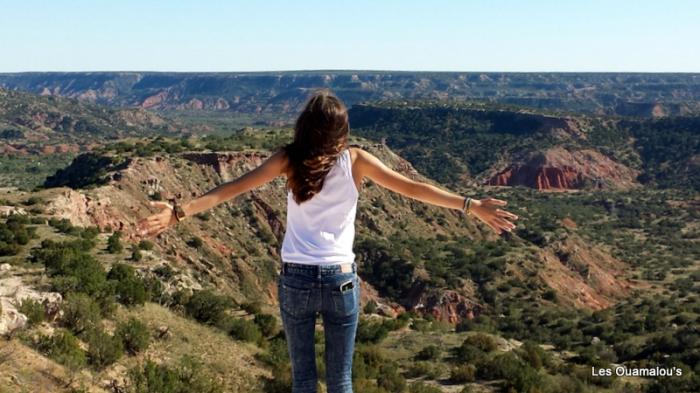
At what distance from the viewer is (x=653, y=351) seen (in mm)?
31422

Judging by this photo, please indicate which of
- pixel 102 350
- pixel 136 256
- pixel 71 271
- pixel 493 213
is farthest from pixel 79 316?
pixel 136 256

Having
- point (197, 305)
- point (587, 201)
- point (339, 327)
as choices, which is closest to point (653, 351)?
point (197, 305)

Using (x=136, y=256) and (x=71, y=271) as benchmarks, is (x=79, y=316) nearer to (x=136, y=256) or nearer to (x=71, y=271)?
(x=71, y=271)

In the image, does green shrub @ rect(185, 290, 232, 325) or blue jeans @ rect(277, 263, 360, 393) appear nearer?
blue jeans @ rect(277, 263, 360, 393)

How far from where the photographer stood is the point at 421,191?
16.4 feet

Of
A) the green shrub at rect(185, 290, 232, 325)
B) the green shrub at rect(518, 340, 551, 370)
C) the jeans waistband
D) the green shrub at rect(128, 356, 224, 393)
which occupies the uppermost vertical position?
the jeans waistband

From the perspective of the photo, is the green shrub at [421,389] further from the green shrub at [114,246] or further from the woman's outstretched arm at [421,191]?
the green shrub at [114,246]

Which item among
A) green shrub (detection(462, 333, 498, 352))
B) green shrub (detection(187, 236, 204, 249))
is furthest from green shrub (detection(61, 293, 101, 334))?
green shrub (detection(187, 236, 204, 249))

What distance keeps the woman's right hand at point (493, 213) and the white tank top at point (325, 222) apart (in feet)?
3.71

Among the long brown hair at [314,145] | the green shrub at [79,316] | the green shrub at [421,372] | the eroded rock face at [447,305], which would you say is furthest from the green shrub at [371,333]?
the eroded rock face at [447,305]

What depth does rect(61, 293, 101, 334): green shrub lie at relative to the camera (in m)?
12.7

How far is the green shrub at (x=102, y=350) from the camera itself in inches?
454

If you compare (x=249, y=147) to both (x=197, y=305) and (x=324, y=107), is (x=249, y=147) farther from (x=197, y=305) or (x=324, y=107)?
(x=324, y=107)

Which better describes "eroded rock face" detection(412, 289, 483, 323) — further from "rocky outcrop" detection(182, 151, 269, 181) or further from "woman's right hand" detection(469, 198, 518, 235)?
"woman's right hand" detection(469, 198, 518, 235)
